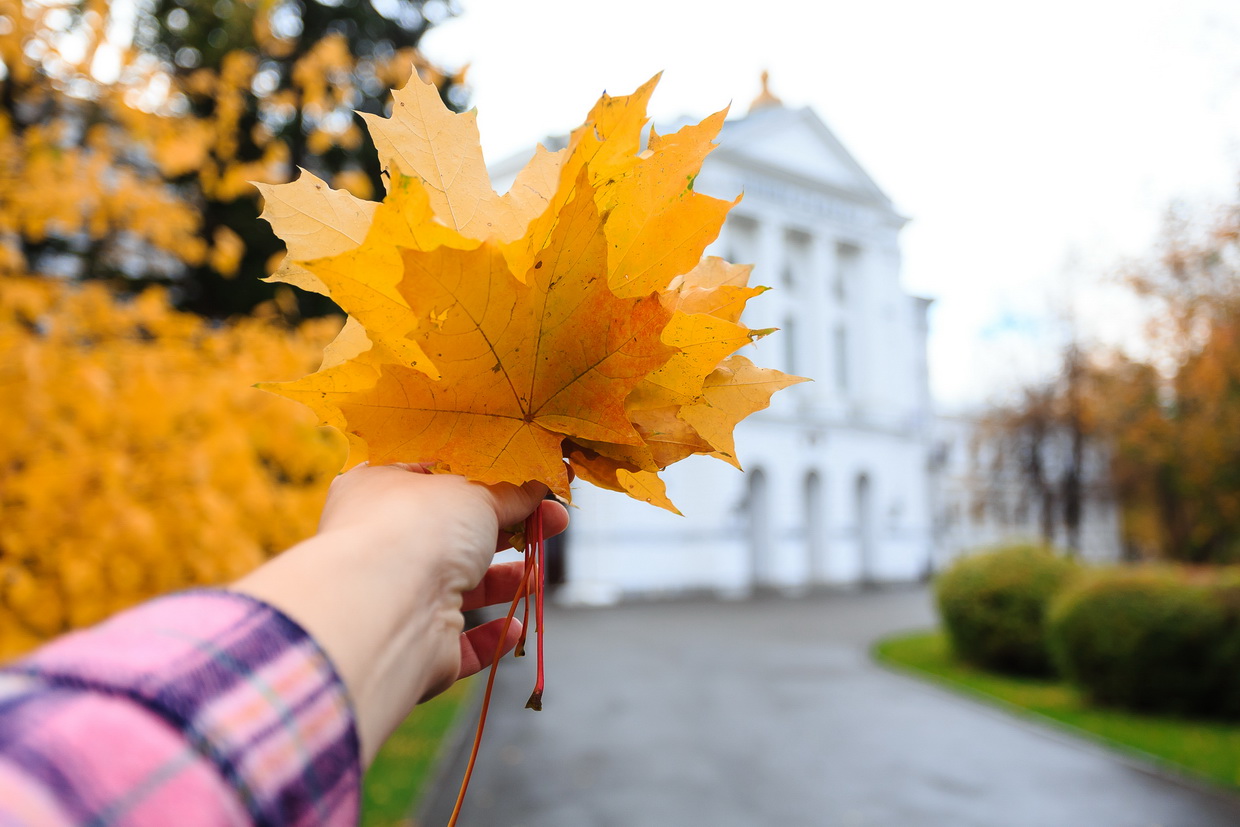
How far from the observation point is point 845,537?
31.2m

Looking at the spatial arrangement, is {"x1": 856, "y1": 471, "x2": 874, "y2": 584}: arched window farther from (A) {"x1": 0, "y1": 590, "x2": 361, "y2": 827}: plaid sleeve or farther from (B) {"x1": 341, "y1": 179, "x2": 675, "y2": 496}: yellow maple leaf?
(A) {"x1": 0, "y1": 590, "x2": 361, "y2": 827}: plaid sleeve

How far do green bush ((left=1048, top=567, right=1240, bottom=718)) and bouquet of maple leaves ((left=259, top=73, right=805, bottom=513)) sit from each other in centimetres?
989

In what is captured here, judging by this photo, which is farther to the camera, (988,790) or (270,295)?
(270,295)

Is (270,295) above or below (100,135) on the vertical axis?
above

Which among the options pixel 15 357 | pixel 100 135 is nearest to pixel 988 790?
pixel 15 357

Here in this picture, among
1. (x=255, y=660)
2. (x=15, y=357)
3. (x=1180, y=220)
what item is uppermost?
(x=1180, y=220)

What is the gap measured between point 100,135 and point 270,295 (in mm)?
7017

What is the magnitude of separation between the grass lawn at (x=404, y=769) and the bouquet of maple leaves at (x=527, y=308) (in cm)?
406

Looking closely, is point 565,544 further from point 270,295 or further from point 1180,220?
point 1180,220

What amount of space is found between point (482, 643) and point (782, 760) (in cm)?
731

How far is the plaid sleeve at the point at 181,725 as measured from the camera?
46 cm

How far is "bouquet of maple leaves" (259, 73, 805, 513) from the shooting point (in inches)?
34.0

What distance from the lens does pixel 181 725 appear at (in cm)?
51

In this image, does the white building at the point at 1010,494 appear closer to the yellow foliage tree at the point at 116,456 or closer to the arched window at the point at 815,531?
the arched window at the point at 815,531
